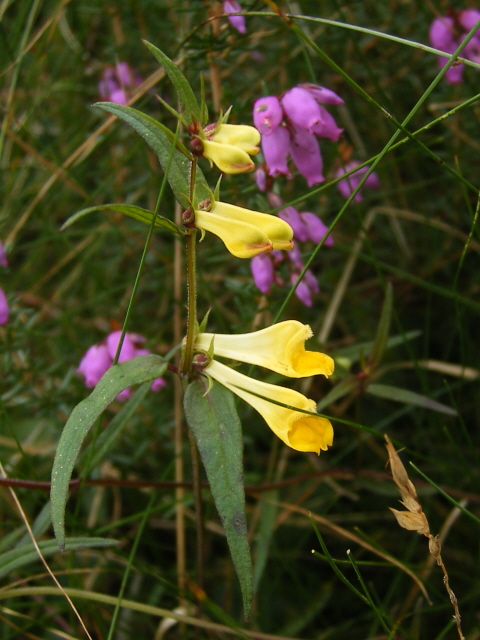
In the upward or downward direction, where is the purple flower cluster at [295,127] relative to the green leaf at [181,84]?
downward

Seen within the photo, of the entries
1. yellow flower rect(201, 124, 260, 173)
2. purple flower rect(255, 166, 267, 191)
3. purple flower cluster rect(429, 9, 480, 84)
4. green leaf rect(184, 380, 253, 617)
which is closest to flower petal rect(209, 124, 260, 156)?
yellow flower rect(201, 124, 260, 173)

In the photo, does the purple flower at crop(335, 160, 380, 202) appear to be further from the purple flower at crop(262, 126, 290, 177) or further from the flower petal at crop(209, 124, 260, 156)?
the flower petal at crop(209, 124, 260, 156)

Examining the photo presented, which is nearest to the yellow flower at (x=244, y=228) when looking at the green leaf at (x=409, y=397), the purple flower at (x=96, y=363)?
the green leaf at (x=409, y=397)

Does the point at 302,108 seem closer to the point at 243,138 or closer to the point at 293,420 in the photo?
Result: the point at 243,138

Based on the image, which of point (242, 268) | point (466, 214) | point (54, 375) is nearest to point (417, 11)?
point (466, 214)

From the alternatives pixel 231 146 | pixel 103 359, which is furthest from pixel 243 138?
pixel 103 359

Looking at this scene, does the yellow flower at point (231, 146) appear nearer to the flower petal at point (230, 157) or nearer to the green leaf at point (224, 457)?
the flower petal at point (230, 157)

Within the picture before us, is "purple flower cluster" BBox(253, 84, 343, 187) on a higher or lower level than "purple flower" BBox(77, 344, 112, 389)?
higher
